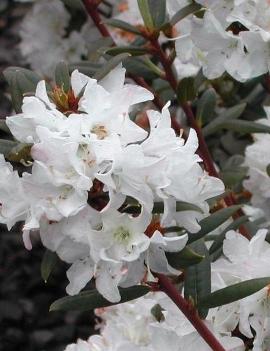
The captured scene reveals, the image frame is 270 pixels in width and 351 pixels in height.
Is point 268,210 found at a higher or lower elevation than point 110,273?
lower

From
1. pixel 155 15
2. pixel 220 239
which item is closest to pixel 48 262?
pixel 220 239

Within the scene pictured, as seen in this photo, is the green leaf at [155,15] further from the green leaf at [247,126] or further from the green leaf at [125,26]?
the green leaf at [247,126]

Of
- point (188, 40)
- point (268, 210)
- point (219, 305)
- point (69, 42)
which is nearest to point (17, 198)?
point (219, 305)

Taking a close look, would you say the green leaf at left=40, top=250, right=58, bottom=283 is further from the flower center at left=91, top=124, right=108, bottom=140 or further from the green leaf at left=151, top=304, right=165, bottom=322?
the green leaf at left=151, top=304, right=165, bottom=322

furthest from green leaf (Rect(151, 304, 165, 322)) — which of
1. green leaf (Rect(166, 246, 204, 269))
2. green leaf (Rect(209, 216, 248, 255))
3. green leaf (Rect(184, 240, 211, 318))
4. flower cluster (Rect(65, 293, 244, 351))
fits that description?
A: green leaf (Rect(166, 246, 204, 269))

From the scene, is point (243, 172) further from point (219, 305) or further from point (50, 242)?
point (50, 242)

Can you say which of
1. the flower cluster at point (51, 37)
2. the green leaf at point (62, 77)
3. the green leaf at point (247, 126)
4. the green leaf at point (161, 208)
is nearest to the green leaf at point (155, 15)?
A: the green leaf at point (247, 126)
